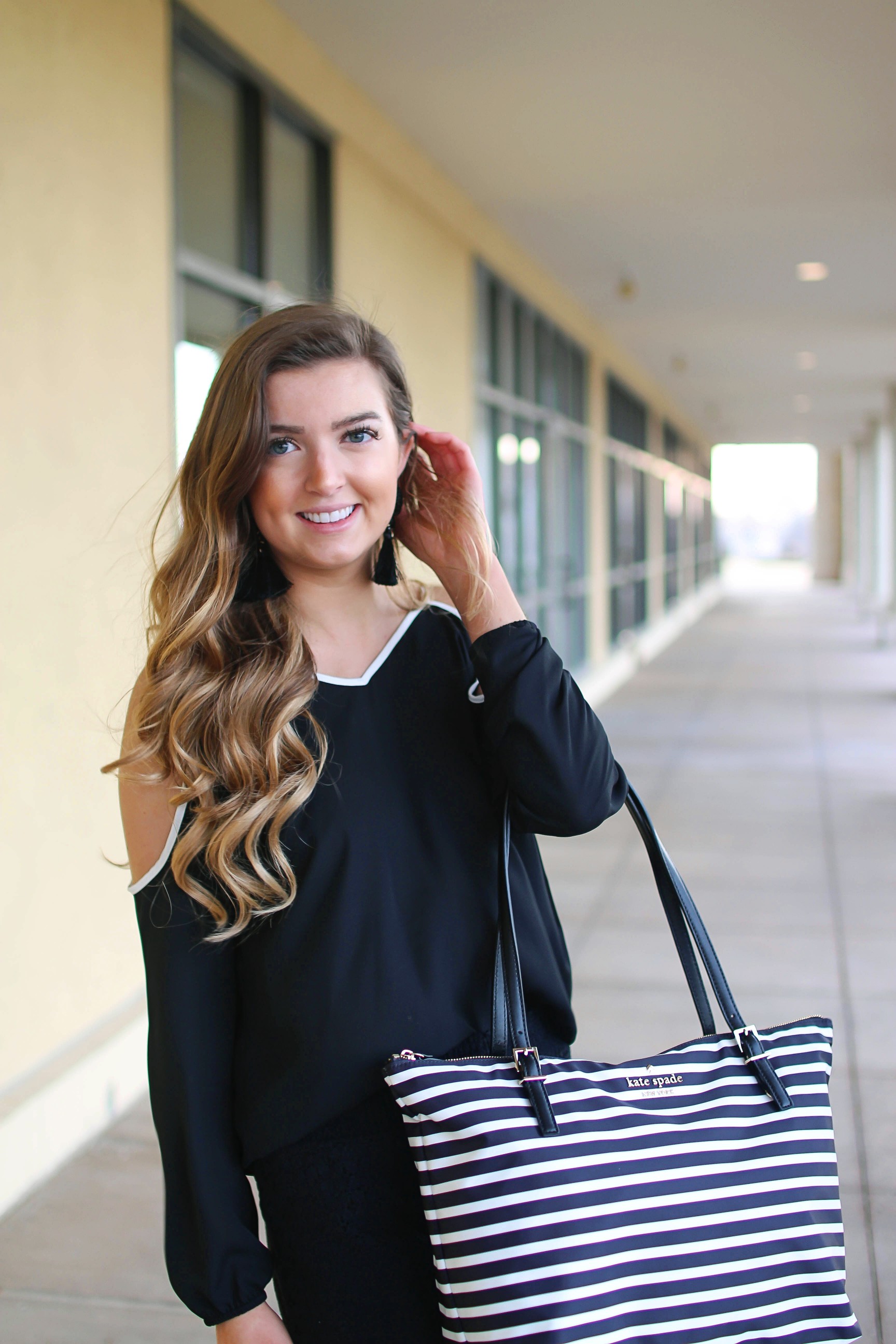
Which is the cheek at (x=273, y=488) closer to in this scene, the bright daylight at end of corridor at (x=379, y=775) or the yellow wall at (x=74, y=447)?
the bright daylight at end of corridor at (x=379, y=775)

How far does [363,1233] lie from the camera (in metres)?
1.28

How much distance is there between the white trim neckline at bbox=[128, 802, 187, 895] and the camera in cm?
131

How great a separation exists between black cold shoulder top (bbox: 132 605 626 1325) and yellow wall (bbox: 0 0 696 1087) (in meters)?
1.56

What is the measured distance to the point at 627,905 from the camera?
5.20 metres

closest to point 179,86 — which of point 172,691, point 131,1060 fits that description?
point 131,1060

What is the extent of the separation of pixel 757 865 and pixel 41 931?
3.60 meters

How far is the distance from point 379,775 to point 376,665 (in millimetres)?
139

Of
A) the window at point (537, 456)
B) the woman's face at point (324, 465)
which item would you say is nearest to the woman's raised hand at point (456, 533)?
the woman's face at point (324, 465)

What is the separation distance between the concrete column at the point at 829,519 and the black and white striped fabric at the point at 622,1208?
127ft

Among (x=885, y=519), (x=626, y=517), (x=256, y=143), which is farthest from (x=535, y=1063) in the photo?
(x=885, y=519)

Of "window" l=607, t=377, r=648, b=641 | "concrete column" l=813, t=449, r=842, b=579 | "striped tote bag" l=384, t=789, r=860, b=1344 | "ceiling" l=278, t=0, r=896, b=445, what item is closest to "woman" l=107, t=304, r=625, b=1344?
"striped tote bag" l=384, t=789, r=860, b=1344

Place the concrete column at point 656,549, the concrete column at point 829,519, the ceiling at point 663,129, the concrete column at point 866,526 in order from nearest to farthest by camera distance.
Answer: the ceiling at point 663,129 → the concrete column at point 656,549 → the concrete column at point 866,526 → the concrete column at point 829,519

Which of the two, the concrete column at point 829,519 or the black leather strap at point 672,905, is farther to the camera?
the concrete column at point 829,519

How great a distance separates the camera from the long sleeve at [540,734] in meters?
1.30
